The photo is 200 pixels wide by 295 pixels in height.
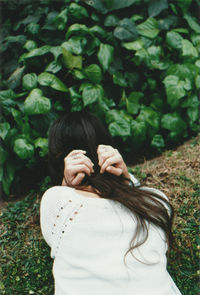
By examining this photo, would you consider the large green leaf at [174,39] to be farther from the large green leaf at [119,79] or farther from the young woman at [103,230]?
the young woman at [103,230]

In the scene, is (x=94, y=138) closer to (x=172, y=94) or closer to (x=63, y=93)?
(x=63, y=93)

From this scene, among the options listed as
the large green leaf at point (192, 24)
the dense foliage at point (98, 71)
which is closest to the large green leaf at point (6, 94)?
the dense foliage at point (98, 71)

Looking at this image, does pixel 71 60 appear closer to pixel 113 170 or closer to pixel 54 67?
pixel 54 67

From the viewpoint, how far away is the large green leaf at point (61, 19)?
2531 millimetres

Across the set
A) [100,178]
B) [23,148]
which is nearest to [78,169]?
[100,178]

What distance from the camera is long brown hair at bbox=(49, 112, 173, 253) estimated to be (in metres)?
1.46

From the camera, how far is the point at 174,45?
9.02ft

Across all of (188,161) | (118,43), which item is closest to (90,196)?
(188,161)

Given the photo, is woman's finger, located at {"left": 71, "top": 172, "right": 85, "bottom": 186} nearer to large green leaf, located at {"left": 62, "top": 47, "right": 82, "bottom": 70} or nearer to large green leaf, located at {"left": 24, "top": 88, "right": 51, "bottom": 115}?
large green leaf, located at {"left": 24, "top": 88, "right": 51, "bottom": 115}

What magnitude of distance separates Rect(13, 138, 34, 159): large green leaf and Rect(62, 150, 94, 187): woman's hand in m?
0.84

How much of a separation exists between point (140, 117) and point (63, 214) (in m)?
1.51

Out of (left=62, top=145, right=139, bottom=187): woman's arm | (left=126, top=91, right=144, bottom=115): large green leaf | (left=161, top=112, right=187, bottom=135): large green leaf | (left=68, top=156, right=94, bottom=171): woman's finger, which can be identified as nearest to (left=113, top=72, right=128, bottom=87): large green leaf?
(left=126, top=91, right=144, bottom=115): large green leaf

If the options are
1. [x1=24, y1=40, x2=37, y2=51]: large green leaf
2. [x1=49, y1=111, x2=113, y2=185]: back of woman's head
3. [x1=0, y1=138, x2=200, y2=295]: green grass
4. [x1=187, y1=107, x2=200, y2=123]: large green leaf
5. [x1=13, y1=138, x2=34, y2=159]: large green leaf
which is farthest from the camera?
[x1=187, y1=107, x2=200, y2=123]: large green leaf

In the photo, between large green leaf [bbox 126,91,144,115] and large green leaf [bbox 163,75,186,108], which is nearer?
large green leaf [bbox 163,75,186,108]
